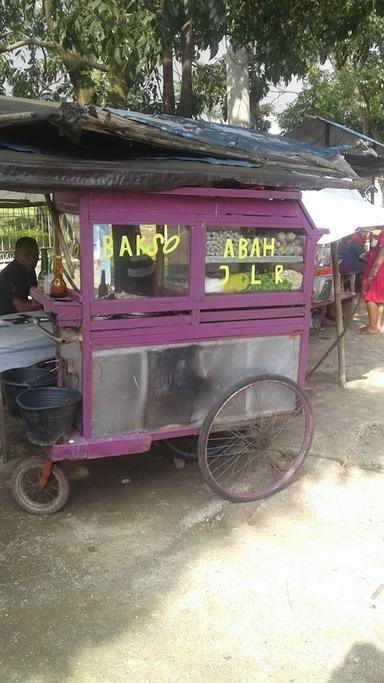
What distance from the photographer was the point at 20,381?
12.7ft

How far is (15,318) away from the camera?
193 inches

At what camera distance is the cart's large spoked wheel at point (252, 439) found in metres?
3.41

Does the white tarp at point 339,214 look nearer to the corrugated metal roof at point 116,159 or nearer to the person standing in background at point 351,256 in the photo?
the corrugated metal roof at point 116,159

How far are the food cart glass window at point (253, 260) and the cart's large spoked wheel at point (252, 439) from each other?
549mm

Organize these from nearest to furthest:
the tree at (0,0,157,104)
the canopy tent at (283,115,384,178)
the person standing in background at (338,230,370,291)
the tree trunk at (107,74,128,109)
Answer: the tree at (0,0,157,104)
the tree trunk at (107,74,128,109)
the canopy tent at (283,115,384,178)
the person standing in background at (338,230,370,291)

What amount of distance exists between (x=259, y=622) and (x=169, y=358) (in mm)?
1378

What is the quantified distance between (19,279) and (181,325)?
8.46 ft

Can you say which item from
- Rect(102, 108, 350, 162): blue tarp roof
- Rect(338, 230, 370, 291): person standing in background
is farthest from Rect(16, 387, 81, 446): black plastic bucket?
Rect(338, 230, 370, 291): person standing in background

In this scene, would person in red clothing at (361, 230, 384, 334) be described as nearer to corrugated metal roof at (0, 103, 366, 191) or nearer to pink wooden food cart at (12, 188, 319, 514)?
corrugated metal roof at (0, 103, 366, 191)

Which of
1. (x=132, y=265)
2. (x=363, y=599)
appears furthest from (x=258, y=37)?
(x=363, y=599)

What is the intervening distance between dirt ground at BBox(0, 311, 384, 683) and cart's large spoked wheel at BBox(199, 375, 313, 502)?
0.46 ft

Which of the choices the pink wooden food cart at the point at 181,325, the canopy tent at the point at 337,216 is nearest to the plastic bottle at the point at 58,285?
the pink wooden food cart at the point at 181,325

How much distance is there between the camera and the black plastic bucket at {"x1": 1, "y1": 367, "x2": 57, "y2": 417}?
3.75 meters

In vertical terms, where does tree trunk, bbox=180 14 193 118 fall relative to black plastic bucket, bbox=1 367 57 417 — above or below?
above
